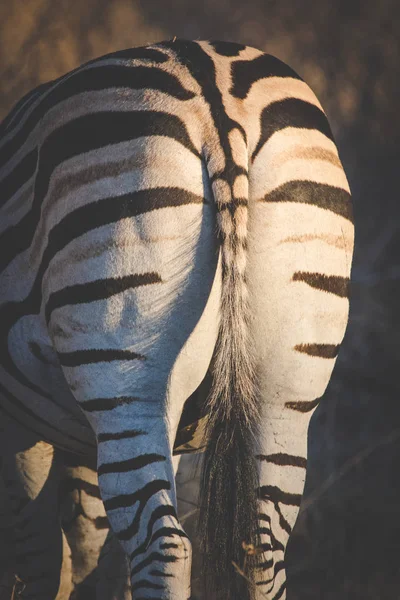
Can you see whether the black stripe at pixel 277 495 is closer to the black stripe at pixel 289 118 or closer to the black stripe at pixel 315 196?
the black stripe at pixel 315 196

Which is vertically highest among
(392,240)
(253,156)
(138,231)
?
(392,240)

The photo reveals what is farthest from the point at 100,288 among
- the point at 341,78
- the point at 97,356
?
the point at 341,78

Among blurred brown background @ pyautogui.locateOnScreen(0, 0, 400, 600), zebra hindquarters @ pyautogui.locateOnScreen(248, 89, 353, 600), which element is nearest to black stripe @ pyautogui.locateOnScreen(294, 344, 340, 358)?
zebra hindquarters @ pyautogui.locateOnScreen(248, 89, 353, 600)

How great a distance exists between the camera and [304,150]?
6.10ft

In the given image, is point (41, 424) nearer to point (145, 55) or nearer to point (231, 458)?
point (231, 458)

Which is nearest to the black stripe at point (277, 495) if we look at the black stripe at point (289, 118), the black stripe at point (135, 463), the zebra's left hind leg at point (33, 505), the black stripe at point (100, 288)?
the black stripe at point (135, 463)

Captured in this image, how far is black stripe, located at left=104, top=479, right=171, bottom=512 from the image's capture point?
174cm

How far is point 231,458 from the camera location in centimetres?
187

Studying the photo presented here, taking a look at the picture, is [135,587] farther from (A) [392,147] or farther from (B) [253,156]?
(A) [392,147]

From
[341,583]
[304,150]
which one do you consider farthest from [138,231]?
[341,583]

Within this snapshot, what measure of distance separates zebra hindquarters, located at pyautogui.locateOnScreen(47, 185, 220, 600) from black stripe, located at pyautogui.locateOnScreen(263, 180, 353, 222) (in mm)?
205

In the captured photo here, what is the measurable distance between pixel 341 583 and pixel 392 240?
7.83ft

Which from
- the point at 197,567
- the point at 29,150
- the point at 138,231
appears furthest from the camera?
the point at 197,567

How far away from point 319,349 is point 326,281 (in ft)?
0.65
